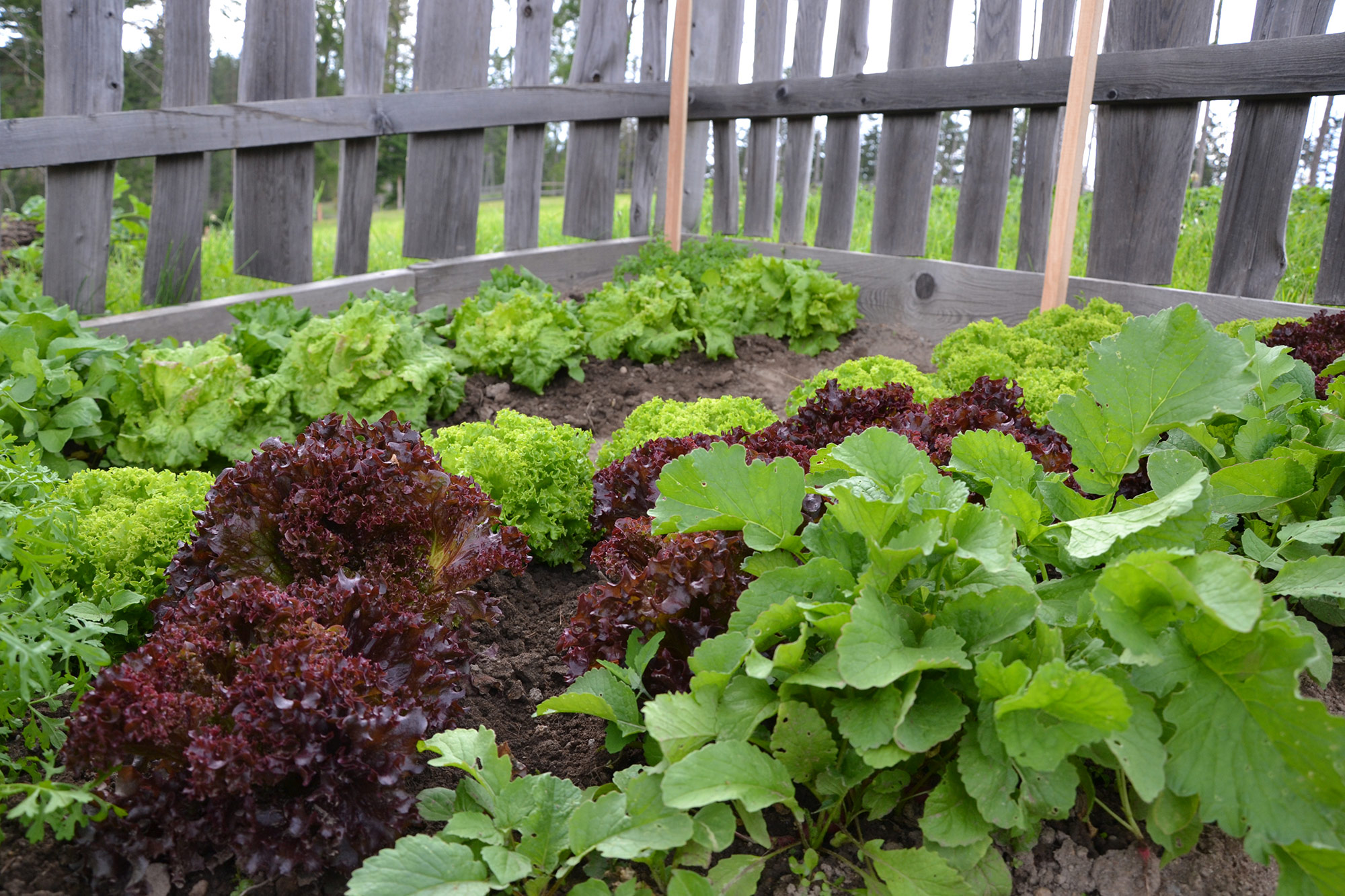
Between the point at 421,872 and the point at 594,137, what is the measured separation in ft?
20.1

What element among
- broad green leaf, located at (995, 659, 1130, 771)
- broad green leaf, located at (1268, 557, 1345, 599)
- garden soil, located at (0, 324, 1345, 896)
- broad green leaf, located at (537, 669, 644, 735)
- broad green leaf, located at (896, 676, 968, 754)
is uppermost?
broad green leaf, located at (1268, 557, 1345, 599)

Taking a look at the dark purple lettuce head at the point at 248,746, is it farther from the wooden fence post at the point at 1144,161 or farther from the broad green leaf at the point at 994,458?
the wooden fence post at the point at 1144,161

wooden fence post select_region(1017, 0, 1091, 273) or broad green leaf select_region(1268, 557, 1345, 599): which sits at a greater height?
wooden fence post select_region(1017, 0, 1091, 273)

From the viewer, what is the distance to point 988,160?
554cm

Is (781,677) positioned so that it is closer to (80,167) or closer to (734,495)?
(734,495)

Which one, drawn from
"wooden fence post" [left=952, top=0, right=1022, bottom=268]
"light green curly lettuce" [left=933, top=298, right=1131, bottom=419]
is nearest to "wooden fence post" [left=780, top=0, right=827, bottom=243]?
"wooden fence post" [left=952, top=0, right=1022, bottom=268]

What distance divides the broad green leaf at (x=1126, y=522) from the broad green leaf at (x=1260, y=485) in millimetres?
352

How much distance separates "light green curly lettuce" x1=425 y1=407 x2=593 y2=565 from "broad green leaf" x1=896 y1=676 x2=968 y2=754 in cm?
167

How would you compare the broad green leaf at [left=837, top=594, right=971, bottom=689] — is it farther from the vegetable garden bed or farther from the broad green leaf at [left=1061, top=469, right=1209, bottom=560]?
the broad green leaf at [left=1061, top=469, right=1209, bottom=560]

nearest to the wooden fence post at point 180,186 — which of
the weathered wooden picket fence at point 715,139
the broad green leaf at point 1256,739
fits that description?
the weathered wooden picket fence at point 715,139

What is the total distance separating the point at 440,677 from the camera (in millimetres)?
1855

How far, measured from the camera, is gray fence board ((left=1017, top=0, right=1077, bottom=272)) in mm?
5258

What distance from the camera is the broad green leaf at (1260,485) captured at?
188 centimetres

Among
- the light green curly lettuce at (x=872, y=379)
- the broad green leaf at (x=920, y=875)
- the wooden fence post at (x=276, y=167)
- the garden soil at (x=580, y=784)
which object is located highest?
the wooden fence post at (x=276, y=167)
